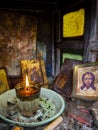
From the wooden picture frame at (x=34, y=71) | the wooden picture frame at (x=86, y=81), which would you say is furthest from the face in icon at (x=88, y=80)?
the wooden picture frame at (x=34, y=71)

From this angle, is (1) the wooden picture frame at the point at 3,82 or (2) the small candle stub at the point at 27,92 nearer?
(2) the small candle stub at the point at 27,92

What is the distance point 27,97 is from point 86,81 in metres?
1.02

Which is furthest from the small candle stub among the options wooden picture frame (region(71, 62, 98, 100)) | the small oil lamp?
wooden picture frame (region(71, 62, 98, 100))

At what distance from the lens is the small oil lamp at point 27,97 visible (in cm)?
117

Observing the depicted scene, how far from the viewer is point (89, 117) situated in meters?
1.58

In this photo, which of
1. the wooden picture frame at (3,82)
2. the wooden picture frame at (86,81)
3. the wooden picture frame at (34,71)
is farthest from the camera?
the wooden picture frame at (34,71)

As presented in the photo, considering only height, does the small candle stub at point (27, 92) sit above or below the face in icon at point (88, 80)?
above

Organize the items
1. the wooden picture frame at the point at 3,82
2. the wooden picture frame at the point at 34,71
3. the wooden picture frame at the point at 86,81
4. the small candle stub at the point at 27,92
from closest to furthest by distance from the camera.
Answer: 1. the small candle stub at the point at 27,92
2. the wooden picture frame at the point at 86,81
3. the wooden picture frame at the point at 3,82
4. the wooden picture frame at the point at 34,71

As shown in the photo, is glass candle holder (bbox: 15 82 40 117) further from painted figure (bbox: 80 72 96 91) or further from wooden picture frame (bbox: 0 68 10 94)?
wooden picture frame (bbox: 0 68 10 94)

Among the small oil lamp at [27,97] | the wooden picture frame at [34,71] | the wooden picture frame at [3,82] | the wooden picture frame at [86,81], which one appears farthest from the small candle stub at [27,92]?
the wooden picture frame at [34,71]

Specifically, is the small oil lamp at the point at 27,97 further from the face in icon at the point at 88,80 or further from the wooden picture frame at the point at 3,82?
the wooden picture frame at the point at 3,82

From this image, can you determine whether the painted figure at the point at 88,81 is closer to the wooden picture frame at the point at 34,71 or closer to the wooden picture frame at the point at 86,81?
the wooden picture frame at the point at 86,81

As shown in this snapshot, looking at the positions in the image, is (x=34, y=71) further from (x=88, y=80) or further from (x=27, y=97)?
(x=27, y=97)

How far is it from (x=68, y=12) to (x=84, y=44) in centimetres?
78
